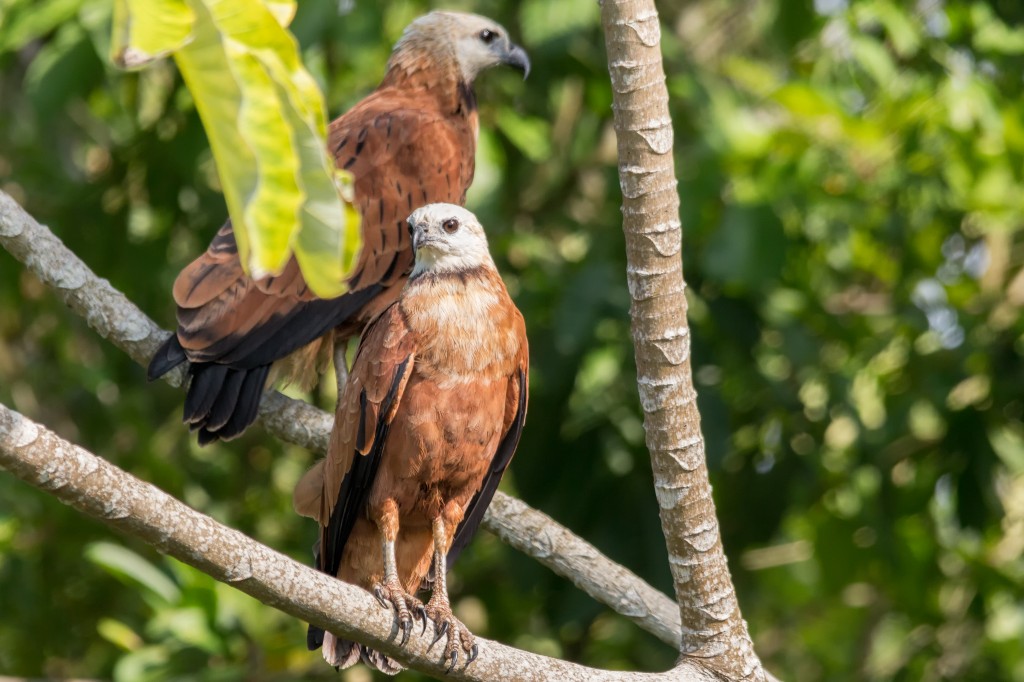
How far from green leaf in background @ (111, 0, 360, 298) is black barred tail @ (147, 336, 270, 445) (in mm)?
2105

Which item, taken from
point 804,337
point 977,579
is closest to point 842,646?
point 977,579

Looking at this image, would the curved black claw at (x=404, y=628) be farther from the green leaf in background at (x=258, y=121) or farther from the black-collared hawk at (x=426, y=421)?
the green leaf in background at (x=258, y=121)

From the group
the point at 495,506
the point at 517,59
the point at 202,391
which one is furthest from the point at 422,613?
the point at 517,59

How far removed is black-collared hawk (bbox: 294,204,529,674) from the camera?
9.28ft

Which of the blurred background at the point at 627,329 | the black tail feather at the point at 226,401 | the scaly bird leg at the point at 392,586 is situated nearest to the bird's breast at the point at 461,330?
the scaly bird leg at the point at 392,586

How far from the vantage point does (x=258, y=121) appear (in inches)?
40.3

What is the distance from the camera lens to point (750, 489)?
452 cm

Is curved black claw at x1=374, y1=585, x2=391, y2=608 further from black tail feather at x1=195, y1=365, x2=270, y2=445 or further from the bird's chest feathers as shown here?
black tail feather at x1=195, y1=365, x2=270, y2=445

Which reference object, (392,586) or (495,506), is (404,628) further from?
(495,506)

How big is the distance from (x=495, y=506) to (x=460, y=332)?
1.79 ft

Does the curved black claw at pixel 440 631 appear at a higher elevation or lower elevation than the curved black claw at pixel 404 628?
lower

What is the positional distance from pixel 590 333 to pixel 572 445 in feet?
1.80

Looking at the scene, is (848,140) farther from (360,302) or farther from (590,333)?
(360,302)

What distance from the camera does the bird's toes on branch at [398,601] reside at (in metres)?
2.52
